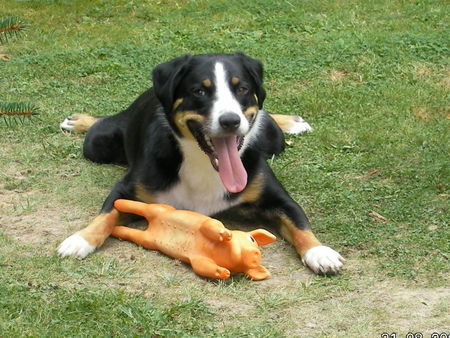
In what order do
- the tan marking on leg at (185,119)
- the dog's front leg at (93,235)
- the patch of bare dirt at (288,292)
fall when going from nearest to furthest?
1. the patch of bare dirt at (288,292)
2. the dog's front leg at (93,235)
3. the tan marking on leg at (185,119)

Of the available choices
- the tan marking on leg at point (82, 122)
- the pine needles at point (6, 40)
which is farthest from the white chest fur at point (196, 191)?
the pine needles at point (6, 40)

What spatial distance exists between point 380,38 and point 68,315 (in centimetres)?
662

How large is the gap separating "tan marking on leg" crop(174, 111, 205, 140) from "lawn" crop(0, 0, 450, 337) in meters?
0.80

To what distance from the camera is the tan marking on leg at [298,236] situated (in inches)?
203

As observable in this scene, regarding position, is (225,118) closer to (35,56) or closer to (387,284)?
(387,284)

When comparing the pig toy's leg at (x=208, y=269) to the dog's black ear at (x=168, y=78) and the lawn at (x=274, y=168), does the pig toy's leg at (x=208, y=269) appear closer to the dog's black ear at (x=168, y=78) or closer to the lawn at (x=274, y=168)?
the lawn at (x=274, y=168)

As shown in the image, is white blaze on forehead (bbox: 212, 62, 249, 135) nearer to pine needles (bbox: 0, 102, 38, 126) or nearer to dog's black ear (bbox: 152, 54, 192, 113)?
dog's black ear (bbox: 152, 54, 192, 113)

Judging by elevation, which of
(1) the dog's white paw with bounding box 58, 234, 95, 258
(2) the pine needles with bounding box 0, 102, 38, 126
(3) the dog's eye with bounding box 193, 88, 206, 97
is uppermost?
(2) the pine needles with bounding box 0, 102, 38, 126

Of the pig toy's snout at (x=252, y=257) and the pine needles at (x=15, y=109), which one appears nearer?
the pine needles at (x=15, y=109)

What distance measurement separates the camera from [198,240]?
499cm

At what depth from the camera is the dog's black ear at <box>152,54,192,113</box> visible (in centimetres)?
548

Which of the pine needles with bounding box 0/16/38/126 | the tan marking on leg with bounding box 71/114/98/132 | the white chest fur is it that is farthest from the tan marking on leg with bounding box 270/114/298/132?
the pine needles with bounding box 0/16/38/126

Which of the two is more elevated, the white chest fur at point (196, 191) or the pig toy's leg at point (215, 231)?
the pig toy's leg at point (215, 231)

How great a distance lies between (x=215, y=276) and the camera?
15.6ft
